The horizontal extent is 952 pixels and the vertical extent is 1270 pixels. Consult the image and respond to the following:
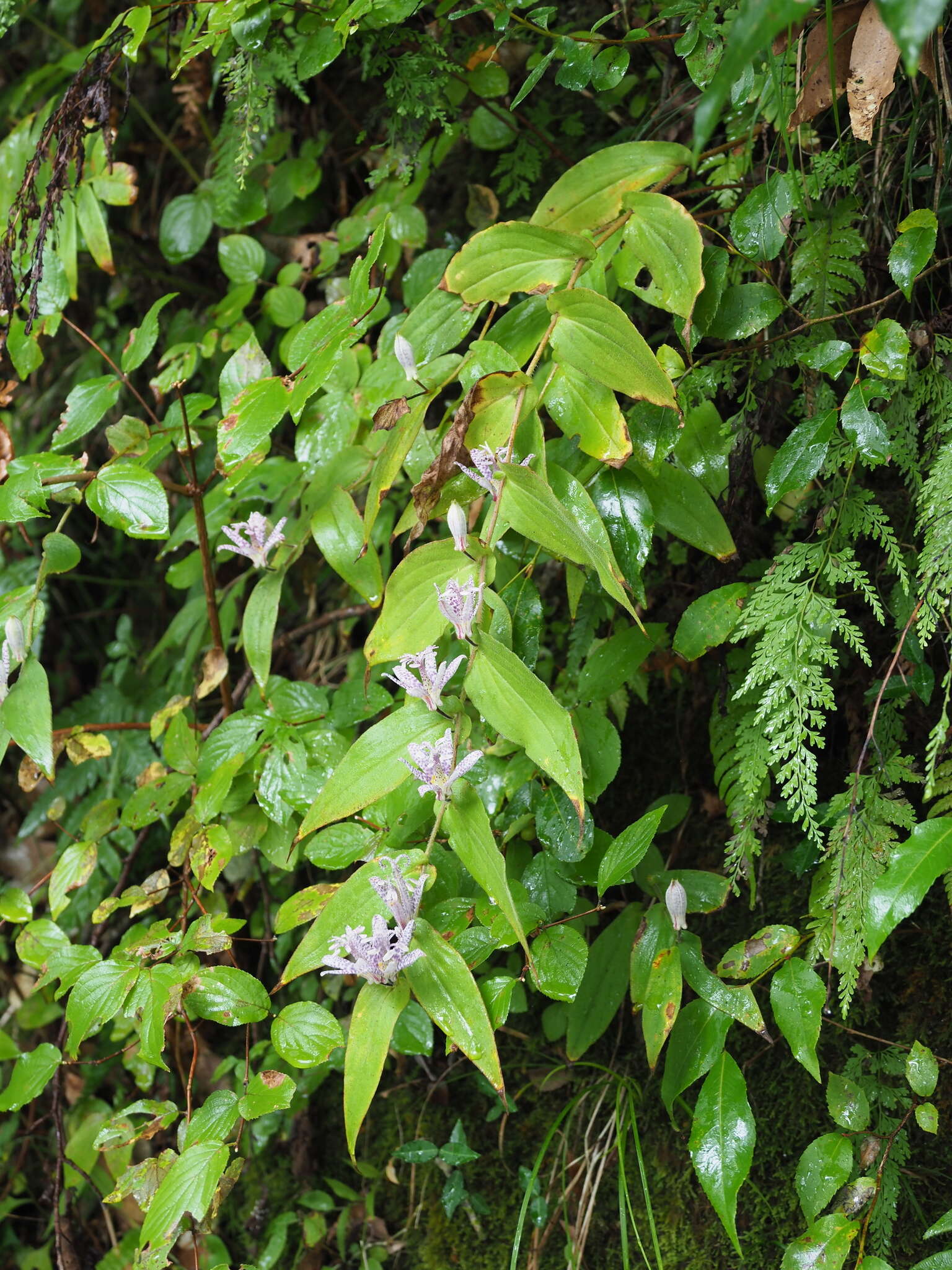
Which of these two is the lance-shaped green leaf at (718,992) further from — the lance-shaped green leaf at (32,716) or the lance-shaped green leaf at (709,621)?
the lance-shaped green leaf at (32,716)

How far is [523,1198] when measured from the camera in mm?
1240

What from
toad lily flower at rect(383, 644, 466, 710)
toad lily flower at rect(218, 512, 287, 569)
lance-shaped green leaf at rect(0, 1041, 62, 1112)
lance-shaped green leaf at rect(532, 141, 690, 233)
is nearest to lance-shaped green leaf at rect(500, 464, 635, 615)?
toad lily flower at rect(383, 644, 466, 710)

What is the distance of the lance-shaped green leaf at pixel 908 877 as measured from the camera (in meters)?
0.78

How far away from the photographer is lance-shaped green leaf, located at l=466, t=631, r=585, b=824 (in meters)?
0.72

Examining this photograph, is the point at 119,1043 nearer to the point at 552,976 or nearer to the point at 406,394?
the point at 552,976

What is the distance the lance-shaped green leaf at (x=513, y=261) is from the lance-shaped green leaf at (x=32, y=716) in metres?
0.59

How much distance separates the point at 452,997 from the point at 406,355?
2.00ft

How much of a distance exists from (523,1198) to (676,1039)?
48cm

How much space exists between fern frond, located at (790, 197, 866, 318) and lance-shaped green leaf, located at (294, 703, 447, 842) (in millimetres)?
583

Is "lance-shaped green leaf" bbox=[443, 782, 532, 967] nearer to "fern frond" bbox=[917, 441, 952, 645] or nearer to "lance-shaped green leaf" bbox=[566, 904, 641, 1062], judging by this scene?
"lance-shaped green leaf" bbox=[566, 904, 641, 1062]

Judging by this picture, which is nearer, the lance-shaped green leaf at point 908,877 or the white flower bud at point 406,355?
the lance-shaped green leaf at point 908,877

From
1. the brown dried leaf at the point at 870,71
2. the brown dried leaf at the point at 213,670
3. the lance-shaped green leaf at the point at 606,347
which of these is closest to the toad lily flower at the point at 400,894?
the lance-shaped green leaf at the point at 606,347

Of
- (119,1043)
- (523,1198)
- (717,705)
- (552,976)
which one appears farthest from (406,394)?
(119,1043)

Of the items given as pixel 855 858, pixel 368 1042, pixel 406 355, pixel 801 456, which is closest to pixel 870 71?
pixel 801 456
